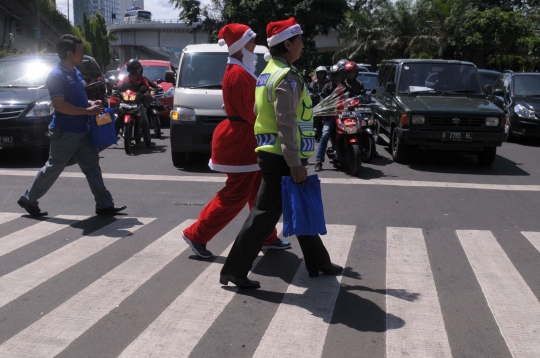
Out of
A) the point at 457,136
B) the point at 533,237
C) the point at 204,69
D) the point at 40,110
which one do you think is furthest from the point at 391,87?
the point at 40,110

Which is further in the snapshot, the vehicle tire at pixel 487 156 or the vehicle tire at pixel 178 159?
the vehicle tire at pixel 487 156

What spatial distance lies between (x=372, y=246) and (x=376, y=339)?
7.26 ft

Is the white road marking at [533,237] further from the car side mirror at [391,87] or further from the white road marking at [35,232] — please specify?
the car side mirror at [391,87]

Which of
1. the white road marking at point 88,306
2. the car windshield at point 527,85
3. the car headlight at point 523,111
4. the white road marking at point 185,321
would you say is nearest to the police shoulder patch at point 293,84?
the white road marking at point 185,321

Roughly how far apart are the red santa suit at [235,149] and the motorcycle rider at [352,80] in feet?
20.6

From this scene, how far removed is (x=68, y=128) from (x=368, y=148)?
5.85 meters

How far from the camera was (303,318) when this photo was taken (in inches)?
178

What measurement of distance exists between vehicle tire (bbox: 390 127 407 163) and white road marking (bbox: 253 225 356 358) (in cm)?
595

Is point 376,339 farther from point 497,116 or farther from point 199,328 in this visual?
point 497,116

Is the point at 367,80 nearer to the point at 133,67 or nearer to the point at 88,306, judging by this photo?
the point at 133,67

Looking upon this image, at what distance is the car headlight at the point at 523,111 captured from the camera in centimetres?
1495

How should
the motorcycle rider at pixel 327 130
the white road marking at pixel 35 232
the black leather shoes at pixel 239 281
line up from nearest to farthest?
the black leather shoes at pixel 239 281 → the white road marking at pixel 35 232 → the motorcycle rider at pixel 327 130

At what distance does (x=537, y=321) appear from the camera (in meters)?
4.52

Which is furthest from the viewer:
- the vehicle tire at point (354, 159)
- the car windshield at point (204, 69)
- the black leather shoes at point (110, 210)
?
the car windshield at point (204, 69)
